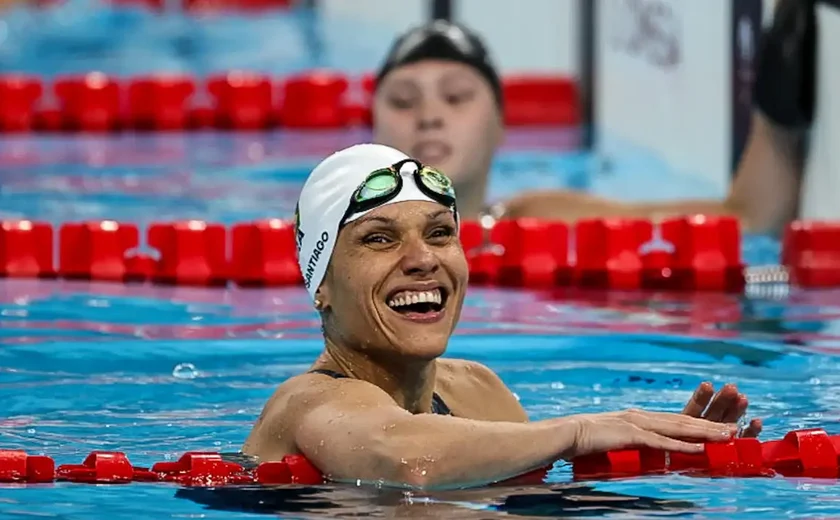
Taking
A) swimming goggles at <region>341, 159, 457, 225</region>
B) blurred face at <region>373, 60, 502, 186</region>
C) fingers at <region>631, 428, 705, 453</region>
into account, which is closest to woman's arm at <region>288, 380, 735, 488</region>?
fingers at <region>631, 428, 705, 453</region>

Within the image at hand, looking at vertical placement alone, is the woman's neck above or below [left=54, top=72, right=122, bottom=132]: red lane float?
below

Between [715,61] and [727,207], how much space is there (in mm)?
1157

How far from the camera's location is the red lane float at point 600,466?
397 centimetres

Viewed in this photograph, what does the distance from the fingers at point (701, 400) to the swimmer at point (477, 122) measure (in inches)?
150

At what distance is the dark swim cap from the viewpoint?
7.99 meters

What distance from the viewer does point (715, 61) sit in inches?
365

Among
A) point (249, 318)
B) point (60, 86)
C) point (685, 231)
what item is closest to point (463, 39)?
point (685, 231)

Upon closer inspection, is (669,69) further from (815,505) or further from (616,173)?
(815,505)

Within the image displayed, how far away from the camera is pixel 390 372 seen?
13.6 ft

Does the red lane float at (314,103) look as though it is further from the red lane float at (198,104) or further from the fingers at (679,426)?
the fingers at (679,426)

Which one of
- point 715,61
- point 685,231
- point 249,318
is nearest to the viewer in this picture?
point 249,318

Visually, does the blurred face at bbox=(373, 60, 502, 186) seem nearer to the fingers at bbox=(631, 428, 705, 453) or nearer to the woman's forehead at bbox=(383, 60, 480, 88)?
the woman's forehead at bbox=(383, 60, 480, 88)

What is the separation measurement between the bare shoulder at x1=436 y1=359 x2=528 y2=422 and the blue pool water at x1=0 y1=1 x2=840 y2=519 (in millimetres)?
491

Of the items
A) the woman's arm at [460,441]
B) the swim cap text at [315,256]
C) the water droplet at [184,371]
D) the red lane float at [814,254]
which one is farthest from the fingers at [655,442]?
the red lane float at [814,254]
